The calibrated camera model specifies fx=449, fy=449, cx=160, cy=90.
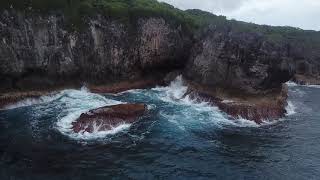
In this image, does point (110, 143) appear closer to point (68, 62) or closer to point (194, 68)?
point (68, 62)

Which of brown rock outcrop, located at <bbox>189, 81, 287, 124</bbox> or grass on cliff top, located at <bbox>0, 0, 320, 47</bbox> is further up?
grass on cliff top, located at <bbox>0, 0, 320, 47</bbox>

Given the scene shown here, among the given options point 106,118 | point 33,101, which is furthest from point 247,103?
point 33,101

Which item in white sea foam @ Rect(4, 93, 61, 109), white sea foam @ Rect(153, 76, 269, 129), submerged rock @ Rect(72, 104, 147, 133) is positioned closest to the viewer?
submerged rock @ Rect(72, 104, 147, 133)

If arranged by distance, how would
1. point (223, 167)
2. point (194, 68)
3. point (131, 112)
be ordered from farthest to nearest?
1. point (194, 68)
2. point (131, 112)
3. point (223, 167)

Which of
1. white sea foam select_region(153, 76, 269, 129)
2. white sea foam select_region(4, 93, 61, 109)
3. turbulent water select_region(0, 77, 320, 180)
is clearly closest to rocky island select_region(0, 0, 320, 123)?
white sea foam select_region(4, 93, 61, 109)

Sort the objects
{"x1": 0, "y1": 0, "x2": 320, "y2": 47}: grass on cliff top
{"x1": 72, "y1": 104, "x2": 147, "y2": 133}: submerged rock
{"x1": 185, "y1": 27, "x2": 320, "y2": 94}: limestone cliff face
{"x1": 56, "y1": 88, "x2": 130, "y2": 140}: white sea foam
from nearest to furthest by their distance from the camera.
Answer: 1. {"x1": 56, "y1": 88, "x2": 130, "y2": 140}: white sea foam
2. {"x1": 72, "y1": 104, "x2": 147, "y2": 133}: submerged rock
3. {"x1": 0, "y1": 0, "x2": 320, "y2": 47}: grass on cliff top
4. {"x1": 185, "y1": 27, "x2": 320, "y2": 94}: limestone cliff face

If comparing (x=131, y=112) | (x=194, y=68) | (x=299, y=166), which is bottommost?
(x=299, y=166)

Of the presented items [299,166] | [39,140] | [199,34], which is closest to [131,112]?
[39,140]

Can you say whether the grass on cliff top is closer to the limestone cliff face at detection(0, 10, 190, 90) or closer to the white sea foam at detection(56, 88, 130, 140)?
the limestone cliff face at detection(0, 10, 190, 90)

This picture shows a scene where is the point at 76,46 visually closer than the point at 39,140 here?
No
